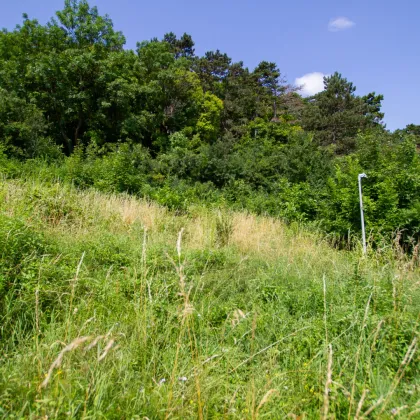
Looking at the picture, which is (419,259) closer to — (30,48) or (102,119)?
(102,119)

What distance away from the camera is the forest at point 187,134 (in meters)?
8.47

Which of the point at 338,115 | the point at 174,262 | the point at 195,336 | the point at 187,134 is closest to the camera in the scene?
the point at 174,262

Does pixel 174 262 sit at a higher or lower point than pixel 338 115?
lower

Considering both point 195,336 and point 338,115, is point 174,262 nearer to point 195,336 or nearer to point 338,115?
point 195,336

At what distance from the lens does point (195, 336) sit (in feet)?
7.93

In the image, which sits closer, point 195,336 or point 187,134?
point 195,336

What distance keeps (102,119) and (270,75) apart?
18.4 metres

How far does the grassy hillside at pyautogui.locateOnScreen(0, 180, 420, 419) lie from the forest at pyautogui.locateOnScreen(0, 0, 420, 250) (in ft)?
9.89

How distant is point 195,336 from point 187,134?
20.3 meters

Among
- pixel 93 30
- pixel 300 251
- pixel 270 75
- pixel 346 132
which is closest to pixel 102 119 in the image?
pixel 93 30

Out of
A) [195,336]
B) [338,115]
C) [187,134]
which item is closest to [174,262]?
[195,336]

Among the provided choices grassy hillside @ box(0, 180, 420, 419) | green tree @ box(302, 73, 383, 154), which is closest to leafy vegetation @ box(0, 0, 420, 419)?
grassy hillside @ box(0, 180, 420, 419)

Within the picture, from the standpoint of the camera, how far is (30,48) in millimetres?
16938

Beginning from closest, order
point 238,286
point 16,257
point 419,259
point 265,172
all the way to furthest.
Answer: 1. point 16,257
2. point 238,286
3. point 419,259
4. point 265,172
